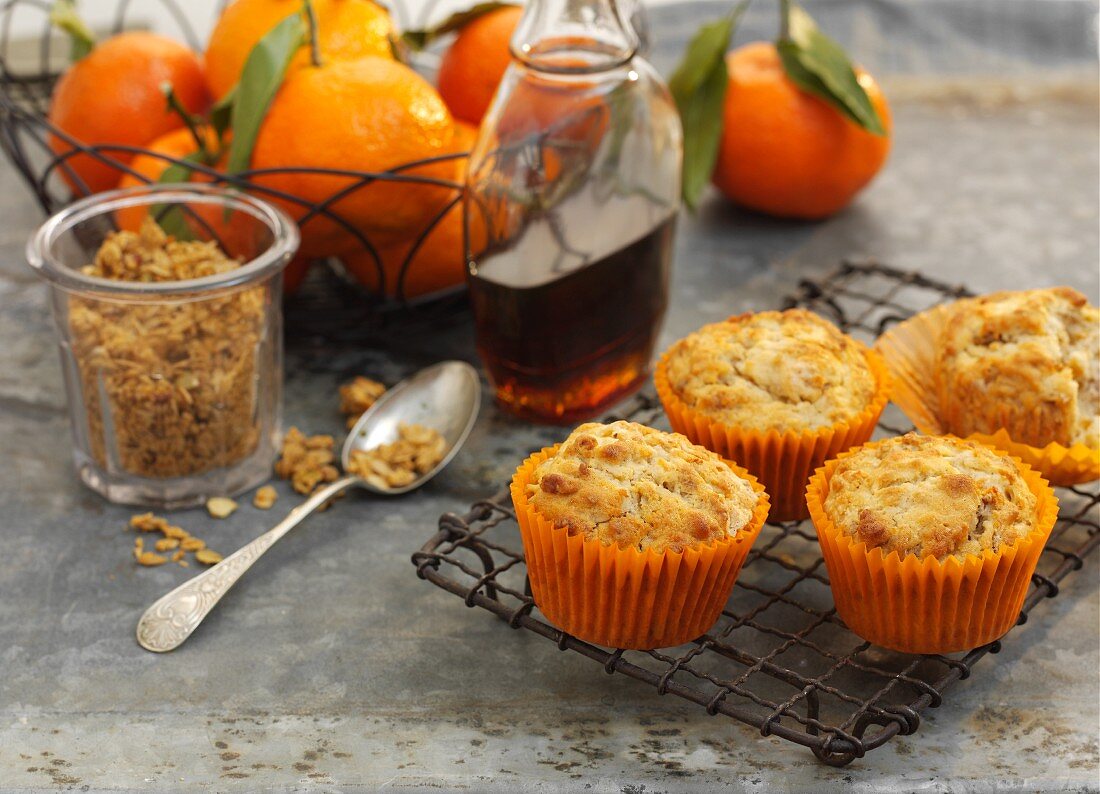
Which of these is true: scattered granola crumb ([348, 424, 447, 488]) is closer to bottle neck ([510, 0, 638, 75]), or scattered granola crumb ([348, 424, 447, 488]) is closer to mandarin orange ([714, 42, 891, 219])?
bottle neck ([510, 0, 638, 75])

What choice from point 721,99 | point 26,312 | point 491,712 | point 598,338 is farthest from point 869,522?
point 26,312

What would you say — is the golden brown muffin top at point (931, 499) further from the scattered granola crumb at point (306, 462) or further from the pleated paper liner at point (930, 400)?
the scattered granola crumb at point (306, 462)

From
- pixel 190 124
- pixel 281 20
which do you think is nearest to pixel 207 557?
pixel 190 124

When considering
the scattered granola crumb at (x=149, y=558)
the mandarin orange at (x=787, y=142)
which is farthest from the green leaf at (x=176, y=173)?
the mandarin orange at (x=787, y=142)

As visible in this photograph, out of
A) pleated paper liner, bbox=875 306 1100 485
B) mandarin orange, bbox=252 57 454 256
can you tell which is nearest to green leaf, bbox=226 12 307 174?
mandarin orange, bbox=252 57 454 256

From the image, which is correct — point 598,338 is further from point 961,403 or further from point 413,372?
point 961,403

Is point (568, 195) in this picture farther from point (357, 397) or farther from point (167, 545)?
point (167, 545)
